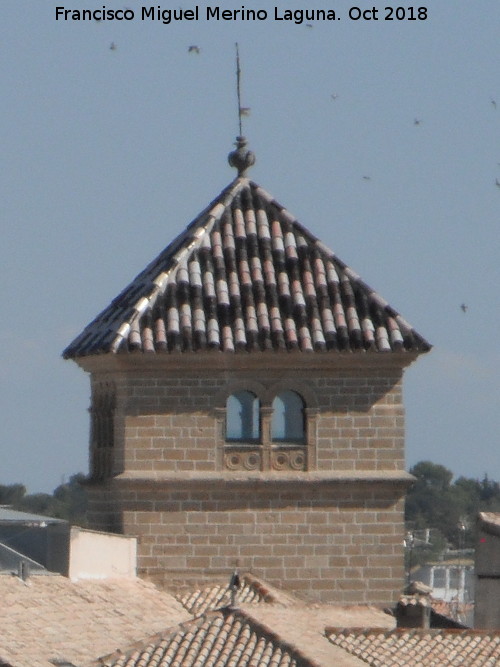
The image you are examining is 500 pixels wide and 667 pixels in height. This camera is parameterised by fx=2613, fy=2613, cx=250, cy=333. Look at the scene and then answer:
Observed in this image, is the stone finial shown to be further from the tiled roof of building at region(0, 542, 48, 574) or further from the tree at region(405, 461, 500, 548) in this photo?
the tree at region(405, 461, 500, 548)

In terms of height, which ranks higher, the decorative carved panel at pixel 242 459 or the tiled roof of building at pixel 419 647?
the decorative carved panel at pixel 242 459

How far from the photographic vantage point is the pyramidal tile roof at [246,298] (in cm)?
3350

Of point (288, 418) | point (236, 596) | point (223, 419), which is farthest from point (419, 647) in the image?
point (223, 419)

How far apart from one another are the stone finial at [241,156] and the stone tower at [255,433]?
174cm

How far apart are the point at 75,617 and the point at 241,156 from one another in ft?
27.3

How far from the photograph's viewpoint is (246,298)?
3406 centimetres

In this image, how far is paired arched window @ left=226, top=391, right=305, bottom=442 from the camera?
33.7 metres

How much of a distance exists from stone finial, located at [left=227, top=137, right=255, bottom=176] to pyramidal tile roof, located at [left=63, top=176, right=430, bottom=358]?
24 cm

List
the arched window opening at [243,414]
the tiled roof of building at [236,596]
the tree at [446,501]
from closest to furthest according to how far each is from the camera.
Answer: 1. the tiled roof of building at [236,596]
2. the arched window opening at [243,414]
3. the tree at [446,501]

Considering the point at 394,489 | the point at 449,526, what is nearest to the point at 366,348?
the point at 394,489

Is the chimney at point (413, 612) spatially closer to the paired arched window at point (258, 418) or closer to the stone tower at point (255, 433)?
the stone tower at point (255, 433)

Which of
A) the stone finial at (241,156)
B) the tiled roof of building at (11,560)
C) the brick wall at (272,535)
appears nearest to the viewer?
the tiled roof of building at (11,560)

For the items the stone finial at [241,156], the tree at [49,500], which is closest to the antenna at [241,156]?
the stone finial at [241,156]

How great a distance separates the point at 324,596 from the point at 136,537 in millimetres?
2532
